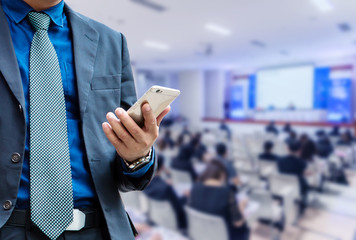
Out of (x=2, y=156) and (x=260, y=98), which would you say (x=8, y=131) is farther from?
(x=260, y=98)

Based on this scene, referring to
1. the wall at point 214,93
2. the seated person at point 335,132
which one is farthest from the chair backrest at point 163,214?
the wall at point 214,93

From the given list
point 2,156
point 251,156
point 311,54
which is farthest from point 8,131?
point 311,54

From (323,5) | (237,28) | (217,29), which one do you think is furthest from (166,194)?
(237,28)

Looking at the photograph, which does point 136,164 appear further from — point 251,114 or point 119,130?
point 251,114

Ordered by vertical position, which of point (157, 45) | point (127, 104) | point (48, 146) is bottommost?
point (48, 146)

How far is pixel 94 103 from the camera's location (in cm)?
76

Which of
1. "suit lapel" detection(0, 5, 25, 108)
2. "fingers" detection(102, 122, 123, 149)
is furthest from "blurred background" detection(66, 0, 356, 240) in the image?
"fingers" detection(102, 122, 123, 149)

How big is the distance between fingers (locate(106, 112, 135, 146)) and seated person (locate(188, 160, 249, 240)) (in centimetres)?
240

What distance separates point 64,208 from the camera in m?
0.66

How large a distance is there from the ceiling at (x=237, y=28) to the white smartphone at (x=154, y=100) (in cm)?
279

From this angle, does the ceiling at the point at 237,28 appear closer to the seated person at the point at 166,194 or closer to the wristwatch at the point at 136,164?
the seated person at the point at 166,194

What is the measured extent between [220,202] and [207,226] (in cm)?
36

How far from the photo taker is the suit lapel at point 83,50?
2.41 feet

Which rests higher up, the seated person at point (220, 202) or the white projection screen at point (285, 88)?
the white projection screen at point (285, 88)
